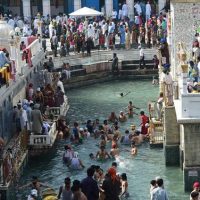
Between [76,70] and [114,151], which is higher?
[76,70]

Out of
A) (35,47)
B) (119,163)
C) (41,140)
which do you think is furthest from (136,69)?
(119,163)

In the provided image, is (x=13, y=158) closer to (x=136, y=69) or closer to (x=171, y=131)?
(x=171, y=131)

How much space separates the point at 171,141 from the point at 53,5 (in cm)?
3116

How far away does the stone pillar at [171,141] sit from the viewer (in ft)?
82.7

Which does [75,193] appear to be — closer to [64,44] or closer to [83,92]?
[83,92]

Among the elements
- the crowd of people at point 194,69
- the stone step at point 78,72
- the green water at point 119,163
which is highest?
the crowd of people at point 194,69

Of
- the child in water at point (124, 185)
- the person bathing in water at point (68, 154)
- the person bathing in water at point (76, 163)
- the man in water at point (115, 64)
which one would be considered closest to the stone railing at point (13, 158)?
the person bathing in water at point (68, 154)

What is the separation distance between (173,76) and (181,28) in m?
1.65

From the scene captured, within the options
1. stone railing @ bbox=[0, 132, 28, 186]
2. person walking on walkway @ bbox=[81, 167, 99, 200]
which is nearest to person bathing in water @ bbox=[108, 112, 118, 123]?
stone railing @ bbox=[0, 132, 28, 186]

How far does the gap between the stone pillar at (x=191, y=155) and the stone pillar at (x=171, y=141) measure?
269cm

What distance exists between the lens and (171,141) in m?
25.3

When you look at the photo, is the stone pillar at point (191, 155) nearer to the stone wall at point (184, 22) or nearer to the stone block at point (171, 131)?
the stone block at point (171, 131)

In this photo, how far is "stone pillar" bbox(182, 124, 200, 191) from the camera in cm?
2202

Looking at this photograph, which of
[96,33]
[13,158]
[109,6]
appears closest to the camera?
[13,158]
